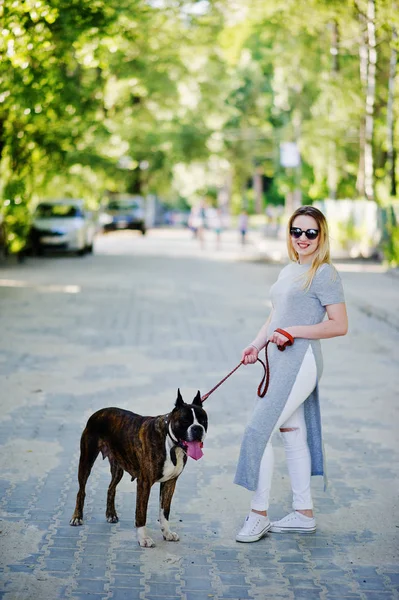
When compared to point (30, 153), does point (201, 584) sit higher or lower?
lower

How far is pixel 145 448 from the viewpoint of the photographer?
5.48 m

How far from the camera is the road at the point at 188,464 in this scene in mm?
5098

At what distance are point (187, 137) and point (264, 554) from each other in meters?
51.1

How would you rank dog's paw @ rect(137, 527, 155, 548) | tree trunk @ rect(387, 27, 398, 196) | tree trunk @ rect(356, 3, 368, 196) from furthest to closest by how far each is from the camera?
tree trunk @ rect(356, 3, 368, 196) → tree trunk @ rect(387, 27, 398, 196) → dog's paw @ rect(137, 527, 155, 548)

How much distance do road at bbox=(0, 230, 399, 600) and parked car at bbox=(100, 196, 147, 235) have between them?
38529 mm

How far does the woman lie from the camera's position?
5.62 meters

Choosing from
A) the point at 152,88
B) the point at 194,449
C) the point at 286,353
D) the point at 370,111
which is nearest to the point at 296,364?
the point at 286,353

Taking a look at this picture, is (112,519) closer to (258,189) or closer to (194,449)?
(194,449)

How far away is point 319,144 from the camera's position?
40.7 m

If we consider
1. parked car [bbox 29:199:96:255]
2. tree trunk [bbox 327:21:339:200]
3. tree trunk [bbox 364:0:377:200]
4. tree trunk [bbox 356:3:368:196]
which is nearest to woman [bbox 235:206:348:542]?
tree trunk [bbox 356:3:368:196]

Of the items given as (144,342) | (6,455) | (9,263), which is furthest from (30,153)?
(6,455)

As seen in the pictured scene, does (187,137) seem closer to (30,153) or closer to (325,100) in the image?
(325,100)

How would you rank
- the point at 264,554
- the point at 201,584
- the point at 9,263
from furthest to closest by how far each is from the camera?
the point at 9,263
the point at 264,554
the point at 201,584

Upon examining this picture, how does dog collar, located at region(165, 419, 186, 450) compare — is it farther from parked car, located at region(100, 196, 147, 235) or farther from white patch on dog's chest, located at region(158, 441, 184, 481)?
parked car, located at region(100, 196, 147, 235)
